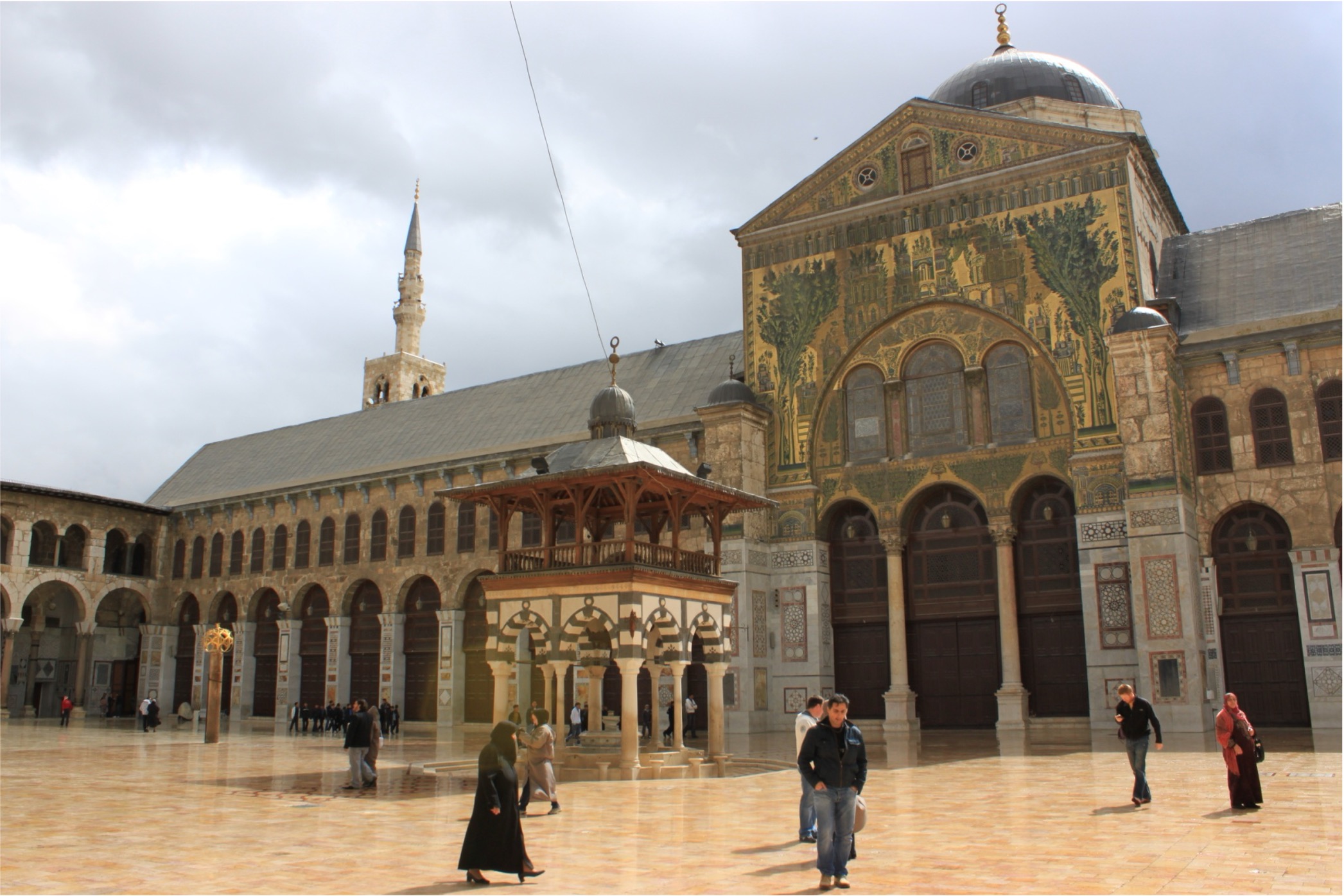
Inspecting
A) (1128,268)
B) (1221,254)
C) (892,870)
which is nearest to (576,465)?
(892,870)

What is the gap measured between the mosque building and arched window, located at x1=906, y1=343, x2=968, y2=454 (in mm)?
67

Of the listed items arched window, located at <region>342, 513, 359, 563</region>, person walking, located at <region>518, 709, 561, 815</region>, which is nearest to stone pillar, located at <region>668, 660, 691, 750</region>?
person walking, located at <region>518, 709, 561, 815</region>

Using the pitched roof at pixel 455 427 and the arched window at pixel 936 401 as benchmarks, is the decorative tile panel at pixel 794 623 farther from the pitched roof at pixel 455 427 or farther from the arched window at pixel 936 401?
the pitched roof at pixel 455 427

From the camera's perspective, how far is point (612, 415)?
19.8 metres

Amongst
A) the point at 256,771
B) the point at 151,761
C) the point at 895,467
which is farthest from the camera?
the point at 895,467

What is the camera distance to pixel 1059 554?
23.6m

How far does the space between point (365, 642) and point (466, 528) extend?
583cm

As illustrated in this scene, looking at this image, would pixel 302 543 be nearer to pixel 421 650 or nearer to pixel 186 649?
pixel 421 650

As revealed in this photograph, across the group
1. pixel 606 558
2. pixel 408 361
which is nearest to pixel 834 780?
pixel 606 558

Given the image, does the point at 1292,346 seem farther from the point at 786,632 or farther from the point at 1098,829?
the point at 1098,829

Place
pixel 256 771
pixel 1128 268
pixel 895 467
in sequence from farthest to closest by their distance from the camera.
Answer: pixel 895 467 → pixel 1128 268 → pixel 256 771

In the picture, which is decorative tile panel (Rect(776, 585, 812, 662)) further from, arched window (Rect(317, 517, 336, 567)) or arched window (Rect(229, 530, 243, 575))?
arched window (Rect(229, 530, 243, 575))

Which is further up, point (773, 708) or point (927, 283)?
point (927, 283)

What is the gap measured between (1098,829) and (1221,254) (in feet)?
65.8
